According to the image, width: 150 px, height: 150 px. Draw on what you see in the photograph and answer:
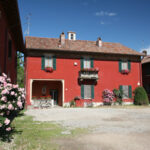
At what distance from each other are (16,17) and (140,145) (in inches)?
339

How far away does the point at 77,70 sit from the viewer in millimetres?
17984

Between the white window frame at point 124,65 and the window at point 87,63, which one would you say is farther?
the white window frame at point 124,65

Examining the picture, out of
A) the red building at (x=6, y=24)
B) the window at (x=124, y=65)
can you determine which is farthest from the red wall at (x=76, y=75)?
the red building at (x=6, y=24)

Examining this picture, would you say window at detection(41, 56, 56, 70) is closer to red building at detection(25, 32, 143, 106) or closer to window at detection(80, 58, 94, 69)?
red building at detection(25, 32, 143, 106)

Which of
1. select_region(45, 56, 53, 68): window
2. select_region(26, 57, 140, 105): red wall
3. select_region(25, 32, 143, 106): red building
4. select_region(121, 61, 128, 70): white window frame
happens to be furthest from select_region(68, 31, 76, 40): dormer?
select_region(121, 61, 128, 70): white window frame

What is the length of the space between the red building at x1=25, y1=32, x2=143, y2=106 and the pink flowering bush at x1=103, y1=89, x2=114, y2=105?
0.46 meters

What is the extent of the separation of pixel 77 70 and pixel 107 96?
4.38 metres

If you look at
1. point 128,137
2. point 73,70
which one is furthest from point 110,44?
point 128,137

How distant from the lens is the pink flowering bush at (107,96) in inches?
706

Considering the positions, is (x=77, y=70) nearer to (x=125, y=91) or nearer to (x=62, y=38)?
(x=62, y=38)

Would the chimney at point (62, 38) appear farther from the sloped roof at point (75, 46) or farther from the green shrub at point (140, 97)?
the green shrub at point (140, 97)

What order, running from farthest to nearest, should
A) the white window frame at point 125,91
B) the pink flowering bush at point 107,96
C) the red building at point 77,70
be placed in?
the white window frame at point 125,91 < the pink flowering bush at point 107,96 < the red building at point 77,70

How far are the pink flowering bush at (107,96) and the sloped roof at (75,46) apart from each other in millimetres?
4485

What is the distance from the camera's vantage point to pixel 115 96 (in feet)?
61.1
